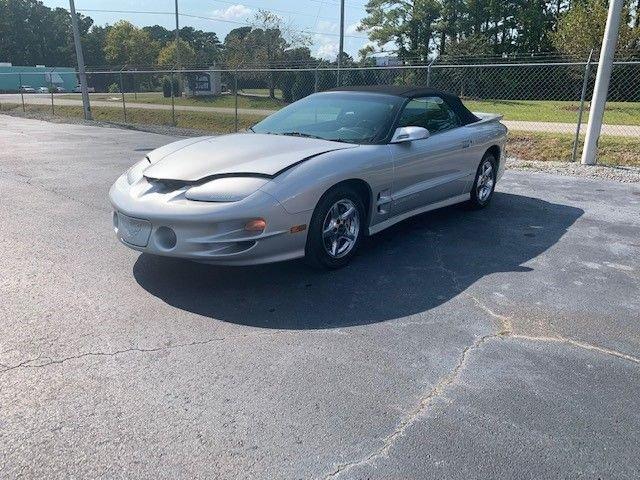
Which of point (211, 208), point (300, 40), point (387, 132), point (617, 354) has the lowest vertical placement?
point (617, 354)

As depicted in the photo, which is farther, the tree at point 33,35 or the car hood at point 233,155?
the tree at point 33,35

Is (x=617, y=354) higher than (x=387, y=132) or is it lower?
lower

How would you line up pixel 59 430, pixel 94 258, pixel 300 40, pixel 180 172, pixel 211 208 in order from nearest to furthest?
1. pixel 59 430
2. pixel 211 208
3. pixel 180 172
4. pixel 94 258
5. pixel 300 40

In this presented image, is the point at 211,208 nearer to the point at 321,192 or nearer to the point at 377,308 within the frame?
the point at 321,192

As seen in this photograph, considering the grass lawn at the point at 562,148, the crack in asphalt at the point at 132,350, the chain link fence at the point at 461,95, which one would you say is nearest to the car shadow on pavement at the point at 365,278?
the crack in asphalt at the point at 132,350

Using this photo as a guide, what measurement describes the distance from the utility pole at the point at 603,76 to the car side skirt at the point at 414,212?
4.36 meters

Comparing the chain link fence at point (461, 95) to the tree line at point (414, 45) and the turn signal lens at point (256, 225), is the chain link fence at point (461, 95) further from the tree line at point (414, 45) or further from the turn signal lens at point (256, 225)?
the turn signal lens at point (256, 225)

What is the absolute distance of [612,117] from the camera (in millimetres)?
16891

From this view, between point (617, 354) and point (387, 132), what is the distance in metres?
2.66

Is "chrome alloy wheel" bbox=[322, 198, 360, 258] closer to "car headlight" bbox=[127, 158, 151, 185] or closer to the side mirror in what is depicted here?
the side mirror

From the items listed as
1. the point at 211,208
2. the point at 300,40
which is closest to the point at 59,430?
the point at 211,208

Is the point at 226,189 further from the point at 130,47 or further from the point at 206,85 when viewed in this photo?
the point at 130,47

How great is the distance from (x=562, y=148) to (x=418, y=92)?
713cm

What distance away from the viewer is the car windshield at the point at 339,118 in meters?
5.05
